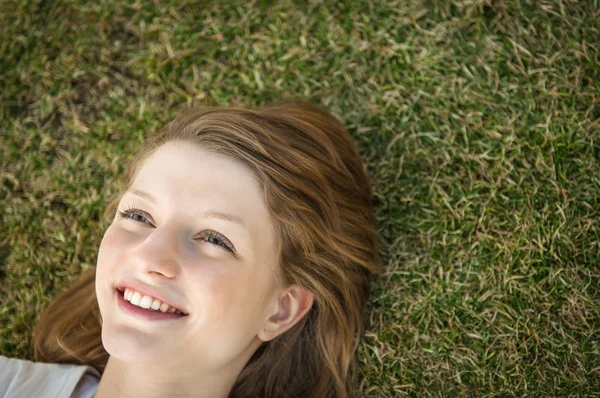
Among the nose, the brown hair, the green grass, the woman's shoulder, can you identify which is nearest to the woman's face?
the nose

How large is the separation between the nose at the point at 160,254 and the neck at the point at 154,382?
Result: 500 millimetres

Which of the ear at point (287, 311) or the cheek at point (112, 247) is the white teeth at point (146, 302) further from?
the ear at point (287, 311)

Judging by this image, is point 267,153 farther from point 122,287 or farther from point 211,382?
point 211,382

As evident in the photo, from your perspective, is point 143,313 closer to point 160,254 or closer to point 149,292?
point 149,292

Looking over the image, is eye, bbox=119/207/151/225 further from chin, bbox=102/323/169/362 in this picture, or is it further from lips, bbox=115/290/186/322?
chin, bbox=102/323/169/362

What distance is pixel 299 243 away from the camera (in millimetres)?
2717

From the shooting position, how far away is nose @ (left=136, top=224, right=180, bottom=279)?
92.2 inches

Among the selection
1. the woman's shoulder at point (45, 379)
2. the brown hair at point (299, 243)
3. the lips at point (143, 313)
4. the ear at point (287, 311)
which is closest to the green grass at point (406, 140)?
the brown hair at point (299, 243)

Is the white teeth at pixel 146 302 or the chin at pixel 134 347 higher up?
the white teeth at pixel 146 302

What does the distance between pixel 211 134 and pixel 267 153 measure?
257 mm

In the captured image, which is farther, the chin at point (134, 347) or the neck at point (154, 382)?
the neck at point (154, 382)

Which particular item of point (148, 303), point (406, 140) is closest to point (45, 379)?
point (148, 303)

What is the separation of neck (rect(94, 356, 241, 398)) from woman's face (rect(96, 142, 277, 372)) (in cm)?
14

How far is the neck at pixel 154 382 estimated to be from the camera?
2.70 m
